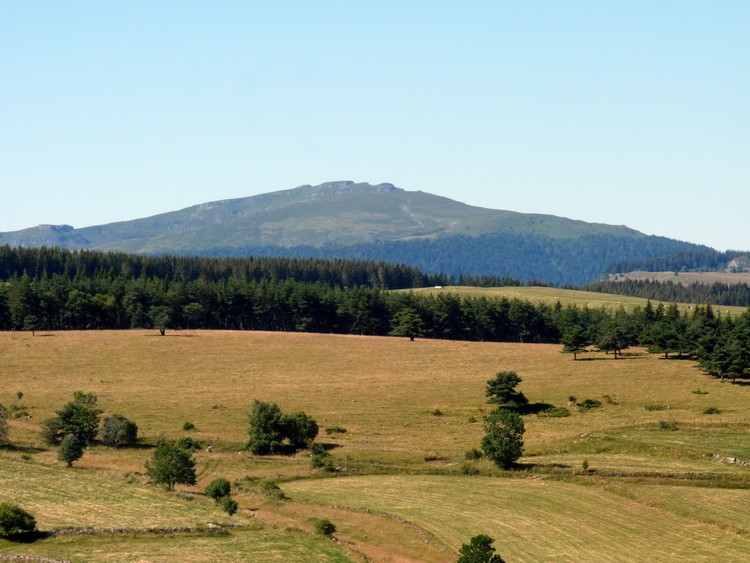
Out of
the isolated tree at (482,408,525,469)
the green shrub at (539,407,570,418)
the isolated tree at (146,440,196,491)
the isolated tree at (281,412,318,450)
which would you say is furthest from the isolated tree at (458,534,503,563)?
the green shrub at (539,407,570,418)

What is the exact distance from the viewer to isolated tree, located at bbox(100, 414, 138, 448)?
98312 mm

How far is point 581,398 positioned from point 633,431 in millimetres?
19328

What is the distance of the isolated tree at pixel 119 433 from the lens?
98.3m

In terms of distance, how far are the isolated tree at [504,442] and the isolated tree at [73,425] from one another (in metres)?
44.6

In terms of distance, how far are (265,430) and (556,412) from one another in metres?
42.2

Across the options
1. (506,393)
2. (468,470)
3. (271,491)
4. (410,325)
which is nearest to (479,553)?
(271,491)

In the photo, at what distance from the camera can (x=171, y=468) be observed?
3093 inches

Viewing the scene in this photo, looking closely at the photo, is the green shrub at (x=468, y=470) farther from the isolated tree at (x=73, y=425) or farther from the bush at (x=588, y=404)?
the isolated tree at (x=73, y=425)

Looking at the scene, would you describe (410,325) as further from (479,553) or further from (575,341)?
(479,553)

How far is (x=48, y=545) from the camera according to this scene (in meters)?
57.9

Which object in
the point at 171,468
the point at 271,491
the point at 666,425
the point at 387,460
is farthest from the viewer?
the point at 666,425

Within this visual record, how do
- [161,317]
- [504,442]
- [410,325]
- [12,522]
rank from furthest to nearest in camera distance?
[410,325]
[161,317]
[504,442]
[12,522]

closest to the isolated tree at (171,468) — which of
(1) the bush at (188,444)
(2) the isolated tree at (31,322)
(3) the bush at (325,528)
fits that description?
(1) the bush at (188,444)

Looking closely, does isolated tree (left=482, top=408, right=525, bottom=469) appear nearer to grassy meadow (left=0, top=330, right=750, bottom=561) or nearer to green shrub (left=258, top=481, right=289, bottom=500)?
grassy meadow (left=0, top=330, right=750, bottom=561)
